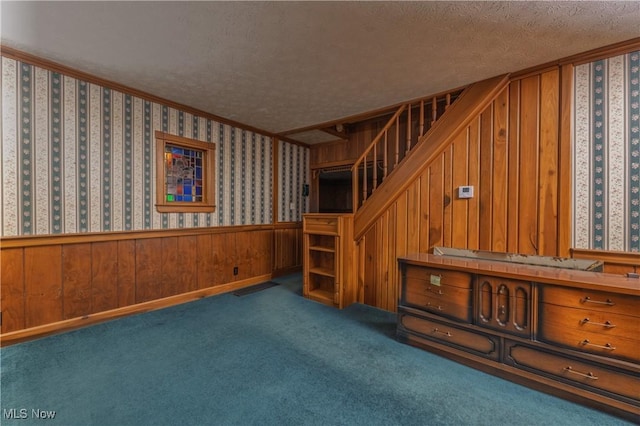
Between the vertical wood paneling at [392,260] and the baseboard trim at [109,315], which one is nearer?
the baseboard trim at [109,315]

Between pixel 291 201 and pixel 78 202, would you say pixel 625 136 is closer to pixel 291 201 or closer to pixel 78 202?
pixel 291 201

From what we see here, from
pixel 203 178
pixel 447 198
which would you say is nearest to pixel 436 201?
pixel 447 198

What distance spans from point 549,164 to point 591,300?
4.01 feet

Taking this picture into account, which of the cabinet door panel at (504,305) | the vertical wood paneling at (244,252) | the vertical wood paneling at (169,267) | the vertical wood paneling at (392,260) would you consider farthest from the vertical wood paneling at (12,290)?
the cabinet door panel at (504,305)

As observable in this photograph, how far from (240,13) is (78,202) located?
93.4 inches

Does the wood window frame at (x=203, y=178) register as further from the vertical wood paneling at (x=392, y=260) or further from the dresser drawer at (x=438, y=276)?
the dresser drawer at (x=438, y=276)

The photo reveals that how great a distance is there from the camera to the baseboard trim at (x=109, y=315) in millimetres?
2277

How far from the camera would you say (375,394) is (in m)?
1.71

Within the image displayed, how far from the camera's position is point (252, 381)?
1814 mm

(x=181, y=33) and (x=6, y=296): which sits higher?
(x=181, y=33)

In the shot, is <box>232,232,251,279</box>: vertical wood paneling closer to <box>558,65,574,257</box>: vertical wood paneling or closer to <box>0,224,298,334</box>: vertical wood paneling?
<box>0,224,298,334</box>: vertical wood paneling

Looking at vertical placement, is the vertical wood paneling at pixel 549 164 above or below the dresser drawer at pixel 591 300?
above

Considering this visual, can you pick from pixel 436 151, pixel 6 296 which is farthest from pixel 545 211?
pixel 6 296

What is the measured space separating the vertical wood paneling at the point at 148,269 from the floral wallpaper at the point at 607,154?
420 centimetres
